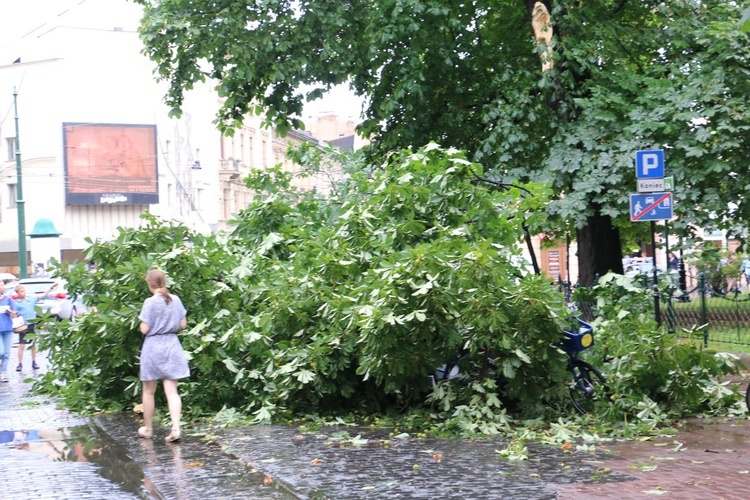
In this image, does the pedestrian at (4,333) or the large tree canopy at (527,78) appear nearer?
the large tree canopy at (527,78)

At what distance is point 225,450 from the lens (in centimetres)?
873

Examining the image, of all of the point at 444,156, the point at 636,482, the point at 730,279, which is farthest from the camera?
the point at 730,279

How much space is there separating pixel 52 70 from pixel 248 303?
5866cm

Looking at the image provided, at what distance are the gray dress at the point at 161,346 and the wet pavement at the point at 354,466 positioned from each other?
2.07ft

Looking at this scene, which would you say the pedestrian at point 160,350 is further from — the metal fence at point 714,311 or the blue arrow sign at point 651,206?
the metal fence at point 714,311

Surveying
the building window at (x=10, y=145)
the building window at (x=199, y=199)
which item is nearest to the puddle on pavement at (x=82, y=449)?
the building window at (x=10, y=145)

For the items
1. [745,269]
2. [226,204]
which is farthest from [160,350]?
[226,204]

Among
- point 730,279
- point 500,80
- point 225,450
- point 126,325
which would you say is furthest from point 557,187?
point 225,450

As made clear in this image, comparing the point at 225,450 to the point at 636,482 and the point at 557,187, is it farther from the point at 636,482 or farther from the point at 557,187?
the point at 557,187

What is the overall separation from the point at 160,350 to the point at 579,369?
162 inches

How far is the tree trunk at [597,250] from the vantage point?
21.2m

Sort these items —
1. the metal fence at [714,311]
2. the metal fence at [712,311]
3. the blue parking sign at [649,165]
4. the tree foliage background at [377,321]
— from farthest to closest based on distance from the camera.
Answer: the metal fence at [714,311] < the metal fence at [712,311] < the blue parking sign at [649,165] < the tree foliage background at [377,321]

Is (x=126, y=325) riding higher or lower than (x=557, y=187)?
lower

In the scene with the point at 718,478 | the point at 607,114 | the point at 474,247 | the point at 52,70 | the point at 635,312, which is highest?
the point at 52,70
